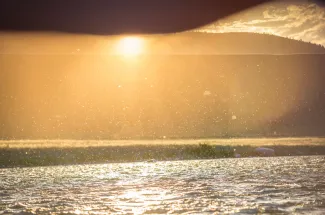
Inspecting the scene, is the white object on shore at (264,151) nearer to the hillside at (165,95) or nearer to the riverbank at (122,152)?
the riverbank at (122,152)

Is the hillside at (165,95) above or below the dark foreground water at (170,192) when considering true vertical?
above

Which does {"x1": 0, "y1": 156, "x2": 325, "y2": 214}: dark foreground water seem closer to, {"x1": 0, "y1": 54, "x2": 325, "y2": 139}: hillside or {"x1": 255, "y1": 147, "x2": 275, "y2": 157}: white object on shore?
{"x1": 255, "y1": 147, "x2": 275, "y2": 157}: white object on shore

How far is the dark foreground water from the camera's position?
1841cm

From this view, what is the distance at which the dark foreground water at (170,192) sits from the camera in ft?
60.4

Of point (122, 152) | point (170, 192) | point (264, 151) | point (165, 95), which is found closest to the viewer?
point (170, 192)

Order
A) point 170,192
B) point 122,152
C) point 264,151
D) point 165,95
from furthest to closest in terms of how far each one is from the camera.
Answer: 1. point 165,95
2. point 264,151
3. point 122,152
4. point 170,192

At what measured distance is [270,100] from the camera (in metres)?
111

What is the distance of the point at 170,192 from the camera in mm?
22562

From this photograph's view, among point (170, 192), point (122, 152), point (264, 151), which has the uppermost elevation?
point (122, 152)

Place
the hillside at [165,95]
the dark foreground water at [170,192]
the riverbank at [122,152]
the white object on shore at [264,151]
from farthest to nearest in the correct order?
the hillside at [165,95] → the white object on shore at [264,151] → the riverbank at [122,152] → the dark foreground water at [170,192]

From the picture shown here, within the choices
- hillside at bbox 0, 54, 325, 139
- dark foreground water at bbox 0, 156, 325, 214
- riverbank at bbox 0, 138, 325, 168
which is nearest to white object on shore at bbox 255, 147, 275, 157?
riverbank at bbox 0, 138, 325, 168

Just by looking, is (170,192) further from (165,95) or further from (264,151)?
(165,95)

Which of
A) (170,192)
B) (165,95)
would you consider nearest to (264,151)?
(170,192)

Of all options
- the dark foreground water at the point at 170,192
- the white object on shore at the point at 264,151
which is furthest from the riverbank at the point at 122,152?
the dark foreground water at the point at 170,192
